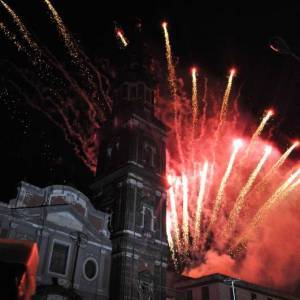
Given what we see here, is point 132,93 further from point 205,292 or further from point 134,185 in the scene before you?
point 205,292

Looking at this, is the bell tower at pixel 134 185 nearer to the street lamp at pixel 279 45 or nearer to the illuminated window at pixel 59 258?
the illuminated window at pixel 59 258

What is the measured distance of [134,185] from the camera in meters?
32.4

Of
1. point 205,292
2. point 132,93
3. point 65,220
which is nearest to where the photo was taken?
point 65,220

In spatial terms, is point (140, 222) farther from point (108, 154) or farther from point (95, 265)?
point (108, 154)

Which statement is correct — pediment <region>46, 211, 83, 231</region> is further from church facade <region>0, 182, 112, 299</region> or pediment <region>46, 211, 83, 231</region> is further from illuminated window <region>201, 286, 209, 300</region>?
illuminated window <region>201, 286, 209, 300</region>

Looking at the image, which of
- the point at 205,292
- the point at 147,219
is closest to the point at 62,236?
the point at 147,219

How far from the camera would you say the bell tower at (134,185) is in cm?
2944

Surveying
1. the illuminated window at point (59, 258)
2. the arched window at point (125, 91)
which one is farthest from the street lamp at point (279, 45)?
the arched window at point (125, 91)

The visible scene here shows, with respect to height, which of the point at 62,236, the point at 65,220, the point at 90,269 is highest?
the point at 65,220

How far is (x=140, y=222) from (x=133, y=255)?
3072 millimetres

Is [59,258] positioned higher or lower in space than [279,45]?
higher

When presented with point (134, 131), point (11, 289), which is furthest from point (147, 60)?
point (11, 289)

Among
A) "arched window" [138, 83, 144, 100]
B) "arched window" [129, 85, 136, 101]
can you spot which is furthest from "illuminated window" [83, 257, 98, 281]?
"arched window" [138, 83, 144, 100]

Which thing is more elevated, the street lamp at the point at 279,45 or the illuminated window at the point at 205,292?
the illuminated window at the point at 205,292
